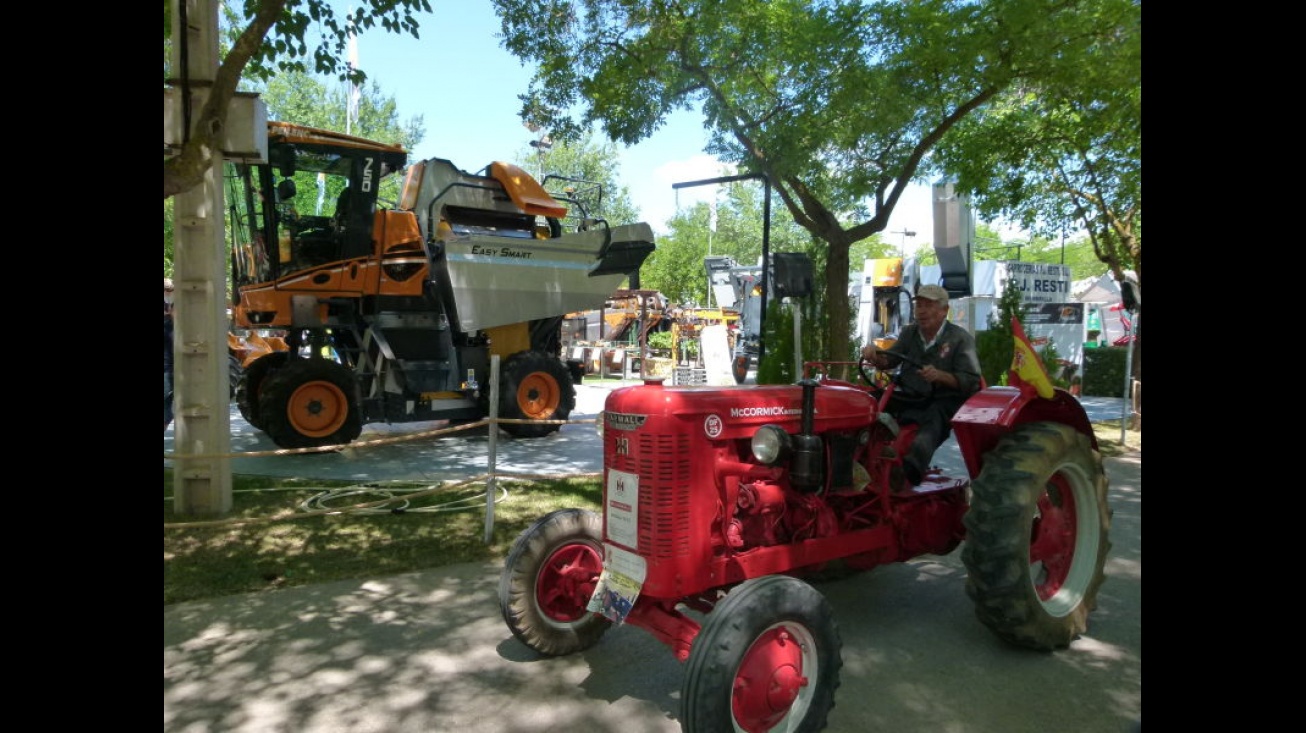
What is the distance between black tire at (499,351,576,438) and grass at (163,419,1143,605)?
2.71 m

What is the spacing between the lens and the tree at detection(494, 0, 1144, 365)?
743 centimetres

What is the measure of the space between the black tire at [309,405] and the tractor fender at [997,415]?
655 centimetres

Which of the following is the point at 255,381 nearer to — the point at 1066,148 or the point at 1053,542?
the point at 1053,542

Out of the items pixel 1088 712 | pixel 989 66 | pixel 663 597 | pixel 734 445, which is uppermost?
pixel 989 66

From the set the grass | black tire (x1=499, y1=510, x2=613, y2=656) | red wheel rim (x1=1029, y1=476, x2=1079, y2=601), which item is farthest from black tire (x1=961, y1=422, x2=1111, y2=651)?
the grass

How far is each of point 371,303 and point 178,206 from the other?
3.46m

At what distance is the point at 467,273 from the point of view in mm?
9117

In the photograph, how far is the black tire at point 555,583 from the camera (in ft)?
10.8

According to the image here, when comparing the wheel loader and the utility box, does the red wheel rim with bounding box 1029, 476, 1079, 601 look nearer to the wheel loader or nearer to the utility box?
the utility box

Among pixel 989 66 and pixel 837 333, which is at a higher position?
pixel 989 66

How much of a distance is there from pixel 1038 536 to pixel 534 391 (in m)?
7.15
